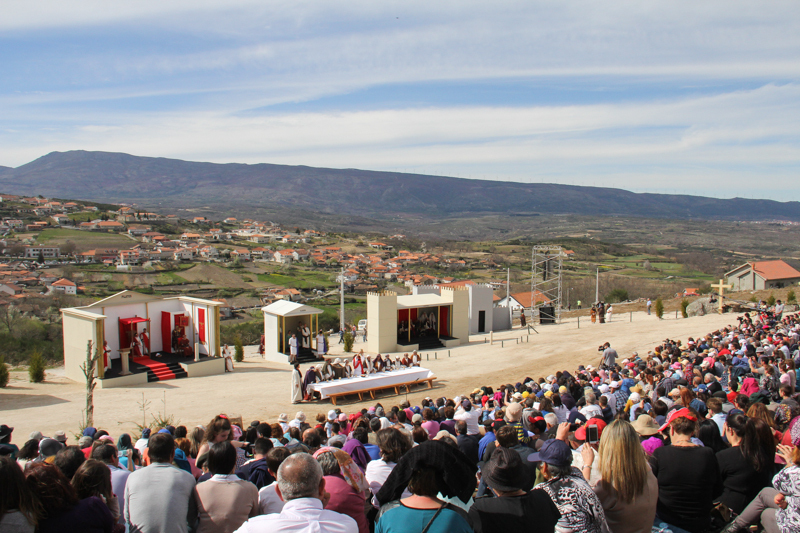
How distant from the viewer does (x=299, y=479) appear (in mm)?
2904

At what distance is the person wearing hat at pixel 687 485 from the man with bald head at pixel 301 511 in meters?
2.58

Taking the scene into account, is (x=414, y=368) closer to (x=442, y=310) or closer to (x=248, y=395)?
(x=248, y=395)

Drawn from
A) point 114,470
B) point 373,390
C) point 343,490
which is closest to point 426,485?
point 343,490

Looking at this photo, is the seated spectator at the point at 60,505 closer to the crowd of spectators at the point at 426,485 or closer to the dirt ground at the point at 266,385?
the crowd of spectators at the point at 426,485

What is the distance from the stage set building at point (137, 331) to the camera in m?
16.6

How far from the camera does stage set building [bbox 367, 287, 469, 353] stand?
23.6 m

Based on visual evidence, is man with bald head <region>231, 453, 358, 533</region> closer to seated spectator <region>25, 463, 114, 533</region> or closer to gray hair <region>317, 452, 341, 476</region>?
gray hair <region>317, 452, 341, 476</region>

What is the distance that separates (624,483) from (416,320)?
2212 cm

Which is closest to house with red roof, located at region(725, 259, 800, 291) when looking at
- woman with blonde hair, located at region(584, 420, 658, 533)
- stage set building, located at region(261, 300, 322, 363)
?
stage set building, located at region(261, 300, 322, 363)

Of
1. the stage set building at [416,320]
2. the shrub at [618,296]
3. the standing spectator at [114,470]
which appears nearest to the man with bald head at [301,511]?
the standing spectator at [114,470]

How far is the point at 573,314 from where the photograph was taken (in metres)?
36.8

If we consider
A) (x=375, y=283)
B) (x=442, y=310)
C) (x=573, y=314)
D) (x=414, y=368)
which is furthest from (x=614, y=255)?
(x=414, y=368)

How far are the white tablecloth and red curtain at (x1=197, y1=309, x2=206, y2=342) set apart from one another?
22.1 ft

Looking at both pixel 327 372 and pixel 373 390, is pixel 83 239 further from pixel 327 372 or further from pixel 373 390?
pixel 373 390
